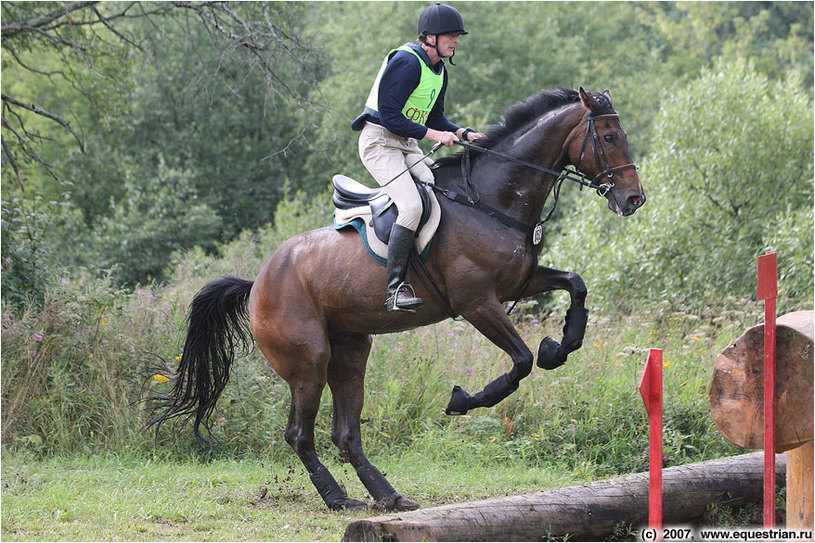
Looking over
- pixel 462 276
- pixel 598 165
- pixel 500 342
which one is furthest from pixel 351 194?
pixel 598 165

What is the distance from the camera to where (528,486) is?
23.5 ft

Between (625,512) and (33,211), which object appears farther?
(33,211)

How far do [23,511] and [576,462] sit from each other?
4589 millimetres

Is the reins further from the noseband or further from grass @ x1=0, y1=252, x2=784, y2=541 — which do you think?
grass @ x1=0, y1=252, x2=784, y2=541

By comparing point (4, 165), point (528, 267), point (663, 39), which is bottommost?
point (528, 267)

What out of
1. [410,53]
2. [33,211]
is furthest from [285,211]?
[410,53]

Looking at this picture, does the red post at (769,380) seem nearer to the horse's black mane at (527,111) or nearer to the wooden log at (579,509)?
the wooden log at (579,509)

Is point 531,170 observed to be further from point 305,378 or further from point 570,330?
point 305,378

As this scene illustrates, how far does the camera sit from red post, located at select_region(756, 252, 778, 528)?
4613 millimetres

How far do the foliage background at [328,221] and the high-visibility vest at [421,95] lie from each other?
11.1 ft

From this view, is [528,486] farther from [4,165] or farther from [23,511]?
[4,165]

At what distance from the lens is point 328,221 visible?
763 inches

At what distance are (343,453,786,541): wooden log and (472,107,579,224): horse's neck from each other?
6.22ft

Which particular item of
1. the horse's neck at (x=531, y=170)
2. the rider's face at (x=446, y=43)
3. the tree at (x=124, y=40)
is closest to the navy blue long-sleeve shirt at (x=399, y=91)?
the rider's face at (x=446, y=43)
